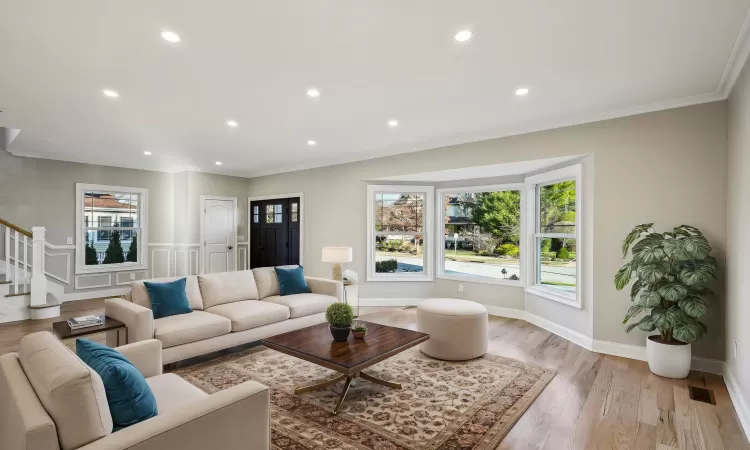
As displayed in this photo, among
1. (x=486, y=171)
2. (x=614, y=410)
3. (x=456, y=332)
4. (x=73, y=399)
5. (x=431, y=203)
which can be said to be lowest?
(x=614, y=410)

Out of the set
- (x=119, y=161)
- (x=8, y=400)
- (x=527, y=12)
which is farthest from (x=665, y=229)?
(x=119, y=161)

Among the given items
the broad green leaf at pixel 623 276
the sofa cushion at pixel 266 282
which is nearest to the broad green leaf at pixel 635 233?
the broad green leaf at pixel 623 276

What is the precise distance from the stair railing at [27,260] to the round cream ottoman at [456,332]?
5.63 m

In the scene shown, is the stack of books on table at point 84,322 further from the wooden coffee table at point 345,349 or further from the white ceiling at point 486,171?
the white ceiling at point 486,171

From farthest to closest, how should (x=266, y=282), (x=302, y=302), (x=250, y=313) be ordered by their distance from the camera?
(x=266, y=282)
(x=302, y=302)
(x=250, y=313)

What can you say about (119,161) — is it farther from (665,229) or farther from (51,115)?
(665,229)

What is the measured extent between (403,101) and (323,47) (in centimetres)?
128

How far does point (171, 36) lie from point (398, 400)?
298 centimetres

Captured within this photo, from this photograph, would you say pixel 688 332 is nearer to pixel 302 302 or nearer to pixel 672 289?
pixel 672 289

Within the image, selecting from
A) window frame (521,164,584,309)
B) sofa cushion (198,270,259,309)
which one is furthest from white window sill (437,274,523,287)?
sofa cushion (198,270,259,309)

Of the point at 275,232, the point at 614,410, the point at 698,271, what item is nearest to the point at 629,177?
the point at 698,271

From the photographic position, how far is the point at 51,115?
417 cm

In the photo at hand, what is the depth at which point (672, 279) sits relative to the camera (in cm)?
341

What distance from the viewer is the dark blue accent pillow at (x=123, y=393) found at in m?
1.53
